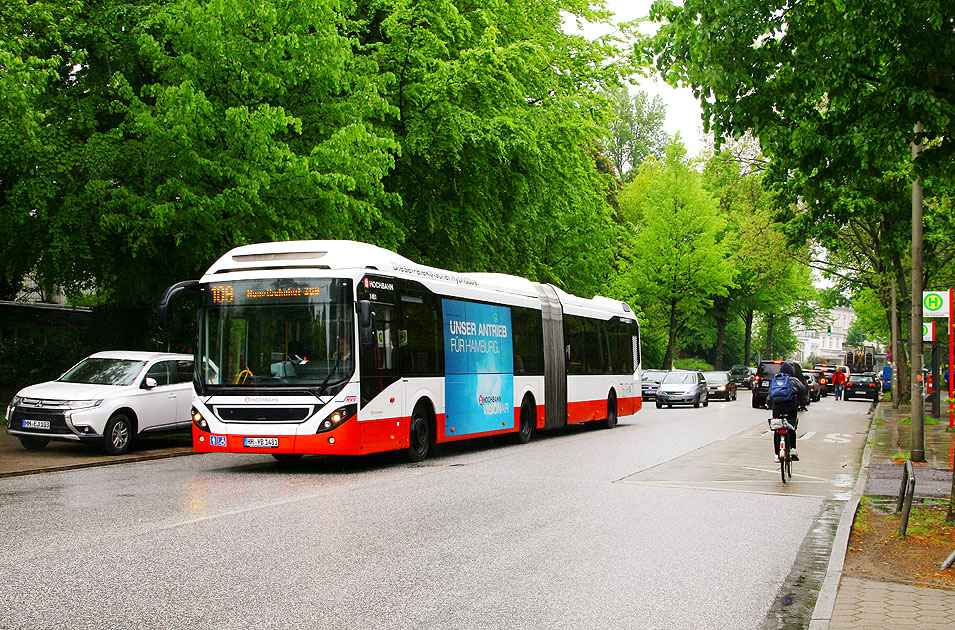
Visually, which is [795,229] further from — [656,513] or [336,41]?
[656,513]

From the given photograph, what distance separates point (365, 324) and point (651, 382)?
33403 mm

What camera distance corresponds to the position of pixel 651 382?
45.7 meters

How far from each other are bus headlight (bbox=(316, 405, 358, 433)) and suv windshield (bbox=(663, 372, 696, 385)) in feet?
99.9

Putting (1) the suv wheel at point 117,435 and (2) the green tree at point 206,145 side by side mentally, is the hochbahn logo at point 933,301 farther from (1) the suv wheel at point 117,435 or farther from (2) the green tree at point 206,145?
(1) the suv wheel at point 117,435

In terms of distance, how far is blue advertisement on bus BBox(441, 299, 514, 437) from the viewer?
1738cm

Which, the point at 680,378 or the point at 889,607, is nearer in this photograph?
the point at 889,607

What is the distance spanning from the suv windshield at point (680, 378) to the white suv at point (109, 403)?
28.2 m

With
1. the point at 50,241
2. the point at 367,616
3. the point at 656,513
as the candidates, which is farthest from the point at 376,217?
the point at 367,616

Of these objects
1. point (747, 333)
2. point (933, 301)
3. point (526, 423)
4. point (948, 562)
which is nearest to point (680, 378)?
point (933, 301)

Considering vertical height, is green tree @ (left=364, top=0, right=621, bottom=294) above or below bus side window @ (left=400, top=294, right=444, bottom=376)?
above

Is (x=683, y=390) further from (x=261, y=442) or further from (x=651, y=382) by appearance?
(x=261, y=442)

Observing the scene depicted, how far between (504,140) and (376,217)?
4.97 metres

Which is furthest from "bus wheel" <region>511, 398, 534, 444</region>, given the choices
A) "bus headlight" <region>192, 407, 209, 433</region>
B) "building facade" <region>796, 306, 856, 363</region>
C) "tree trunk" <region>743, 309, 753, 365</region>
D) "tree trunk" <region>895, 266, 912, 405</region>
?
"building facade" <region>796, 306, 856, 363</region>

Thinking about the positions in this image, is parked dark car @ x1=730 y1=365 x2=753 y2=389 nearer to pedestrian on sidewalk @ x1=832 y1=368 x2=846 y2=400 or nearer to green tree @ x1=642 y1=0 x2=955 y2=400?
pedestrian on sidewalk @ x1=832 y1=368 x2=846 y2=400
